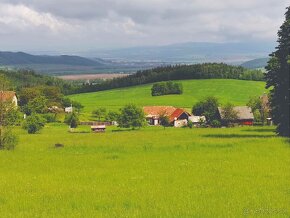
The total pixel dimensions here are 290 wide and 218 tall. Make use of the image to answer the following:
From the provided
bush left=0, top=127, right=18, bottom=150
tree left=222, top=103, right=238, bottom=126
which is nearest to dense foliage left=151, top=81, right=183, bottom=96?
tree left=222, top=103, right=238, bottom=126

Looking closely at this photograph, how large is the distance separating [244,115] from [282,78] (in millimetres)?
60759

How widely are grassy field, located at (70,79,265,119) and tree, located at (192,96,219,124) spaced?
24724 millimetres

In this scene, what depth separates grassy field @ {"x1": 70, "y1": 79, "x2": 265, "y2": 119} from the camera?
152500 mm

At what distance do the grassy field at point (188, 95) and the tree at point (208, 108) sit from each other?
81.1ft

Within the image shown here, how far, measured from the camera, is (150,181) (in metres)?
23.9

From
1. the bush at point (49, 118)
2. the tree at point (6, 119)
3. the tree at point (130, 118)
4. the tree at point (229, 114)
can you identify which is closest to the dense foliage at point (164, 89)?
the bush at point (49, 118)

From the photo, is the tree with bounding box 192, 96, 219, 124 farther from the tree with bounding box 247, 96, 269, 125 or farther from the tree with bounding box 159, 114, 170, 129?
the tree with bounding box 159, 114, 170, 129

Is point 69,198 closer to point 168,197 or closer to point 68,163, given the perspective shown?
point 168,197

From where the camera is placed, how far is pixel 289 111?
152ft

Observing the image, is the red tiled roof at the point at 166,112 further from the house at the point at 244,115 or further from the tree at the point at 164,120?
the house at the point at 244,115

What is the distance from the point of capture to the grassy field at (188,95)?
152 metres

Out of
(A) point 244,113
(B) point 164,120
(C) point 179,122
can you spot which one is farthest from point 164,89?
(A) point 244,113

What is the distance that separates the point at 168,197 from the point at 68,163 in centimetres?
1433

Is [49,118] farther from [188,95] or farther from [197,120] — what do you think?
[188,95]
